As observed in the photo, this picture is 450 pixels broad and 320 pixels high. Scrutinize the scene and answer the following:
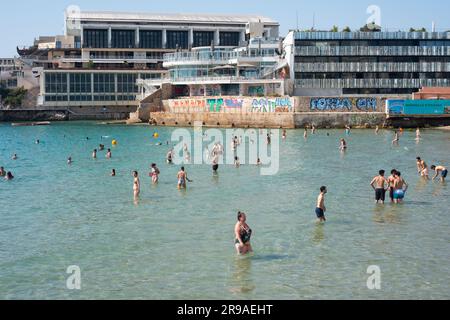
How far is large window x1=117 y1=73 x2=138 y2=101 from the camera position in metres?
116

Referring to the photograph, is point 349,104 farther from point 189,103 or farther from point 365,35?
point 189,103

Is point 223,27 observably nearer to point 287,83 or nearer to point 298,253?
point 287,83

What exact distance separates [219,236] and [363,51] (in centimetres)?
6759

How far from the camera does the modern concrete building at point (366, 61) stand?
88.1 m

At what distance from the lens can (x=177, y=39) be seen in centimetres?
12544

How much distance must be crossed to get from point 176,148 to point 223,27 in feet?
228

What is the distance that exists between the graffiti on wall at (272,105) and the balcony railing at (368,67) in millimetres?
8327

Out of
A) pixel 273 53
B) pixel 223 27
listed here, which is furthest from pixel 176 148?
pixel 223 27

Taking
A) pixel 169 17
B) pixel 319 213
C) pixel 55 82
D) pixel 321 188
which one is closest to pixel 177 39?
pixel 169 17

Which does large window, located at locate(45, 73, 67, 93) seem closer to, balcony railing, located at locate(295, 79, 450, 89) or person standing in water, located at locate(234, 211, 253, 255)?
balcony railing, located at locate(295, 79, 450, 89)

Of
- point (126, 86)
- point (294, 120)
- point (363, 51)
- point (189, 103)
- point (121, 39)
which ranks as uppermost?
point (121, 39)

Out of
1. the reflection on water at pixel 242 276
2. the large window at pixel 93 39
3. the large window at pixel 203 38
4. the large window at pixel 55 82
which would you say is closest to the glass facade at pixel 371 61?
the large window at pixel 203 38

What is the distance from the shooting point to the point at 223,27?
127m

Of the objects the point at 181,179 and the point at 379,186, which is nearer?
the point at 379,186
